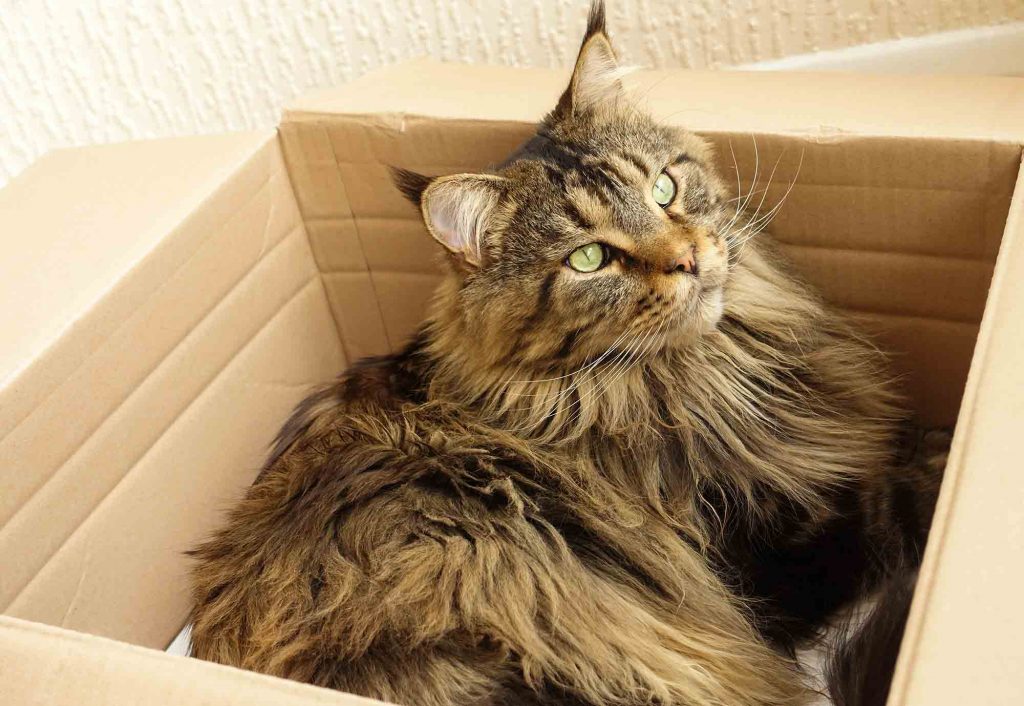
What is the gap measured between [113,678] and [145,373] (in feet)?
2.09

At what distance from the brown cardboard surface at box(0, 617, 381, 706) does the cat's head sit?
22.5 inches

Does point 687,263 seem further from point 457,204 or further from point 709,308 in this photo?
A: point 457,204

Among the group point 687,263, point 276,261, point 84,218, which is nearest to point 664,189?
point 687,263

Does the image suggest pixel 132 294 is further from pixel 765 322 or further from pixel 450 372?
pixel 765 322

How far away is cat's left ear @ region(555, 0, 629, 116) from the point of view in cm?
119

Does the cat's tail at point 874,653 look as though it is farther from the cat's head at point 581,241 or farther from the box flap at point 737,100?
the box flap at point 737,100

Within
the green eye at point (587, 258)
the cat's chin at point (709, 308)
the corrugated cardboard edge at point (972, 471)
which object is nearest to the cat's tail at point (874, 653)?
the corrugated cardboard edge at point (972, 471)

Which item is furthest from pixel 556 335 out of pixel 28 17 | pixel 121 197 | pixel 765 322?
pixel 28 17

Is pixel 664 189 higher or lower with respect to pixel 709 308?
higher

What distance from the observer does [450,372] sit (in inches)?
48.0

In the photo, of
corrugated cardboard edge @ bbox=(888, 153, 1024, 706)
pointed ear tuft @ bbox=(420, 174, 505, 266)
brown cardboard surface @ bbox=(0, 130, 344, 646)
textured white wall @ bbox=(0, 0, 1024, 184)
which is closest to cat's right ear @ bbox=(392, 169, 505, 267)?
pointed ear tuft @ bbox=(420, 174, 505, 266)

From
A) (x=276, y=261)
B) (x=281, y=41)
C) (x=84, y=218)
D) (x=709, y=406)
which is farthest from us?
(x=281, y=41)

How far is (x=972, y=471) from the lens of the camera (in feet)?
2.43

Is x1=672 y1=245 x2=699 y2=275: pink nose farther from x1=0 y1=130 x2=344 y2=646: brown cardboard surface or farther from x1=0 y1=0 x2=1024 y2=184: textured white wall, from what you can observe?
x1=0 y1=0 x2=1024 y2=184: textured white wall
